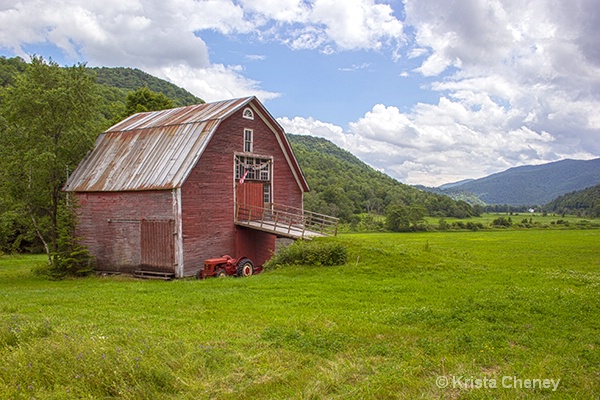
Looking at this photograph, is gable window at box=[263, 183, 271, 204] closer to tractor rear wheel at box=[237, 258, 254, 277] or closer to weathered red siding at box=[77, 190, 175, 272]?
tractor rear wheel at box=[237, 258, 254, 277]

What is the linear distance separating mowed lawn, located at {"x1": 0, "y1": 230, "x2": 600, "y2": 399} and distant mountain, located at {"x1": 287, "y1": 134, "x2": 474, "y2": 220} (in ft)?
202

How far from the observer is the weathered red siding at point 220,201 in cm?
2027

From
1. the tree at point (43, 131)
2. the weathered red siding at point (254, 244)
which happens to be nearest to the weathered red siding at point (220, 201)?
the weathered red siding at point (254, 244)

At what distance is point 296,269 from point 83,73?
15.1 m

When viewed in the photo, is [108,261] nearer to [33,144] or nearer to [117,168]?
[117,168]

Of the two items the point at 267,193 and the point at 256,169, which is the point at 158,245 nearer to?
the point at 256,169

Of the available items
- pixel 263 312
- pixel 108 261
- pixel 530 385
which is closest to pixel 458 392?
pixel 530 385

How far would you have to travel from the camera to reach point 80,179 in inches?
908

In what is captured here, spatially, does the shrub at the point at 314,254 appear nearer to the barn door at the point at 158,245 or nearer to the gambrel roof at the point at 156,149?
the barn door at the point at 158,245

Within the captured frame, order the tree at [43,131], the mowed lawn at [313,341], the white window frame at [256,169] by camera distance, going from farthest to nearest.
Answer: the white window frame at [256,169] → the tree at [43,131] → the mowed lawn at [313,341]

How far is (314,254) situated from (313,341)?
9891 mm

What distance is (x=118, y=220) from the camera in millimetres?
21469

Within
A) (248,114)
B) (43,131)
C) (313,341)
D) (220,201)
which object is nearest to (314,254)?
(220,201)

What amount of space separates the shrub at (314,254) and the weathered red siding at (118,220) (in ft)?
17.3
